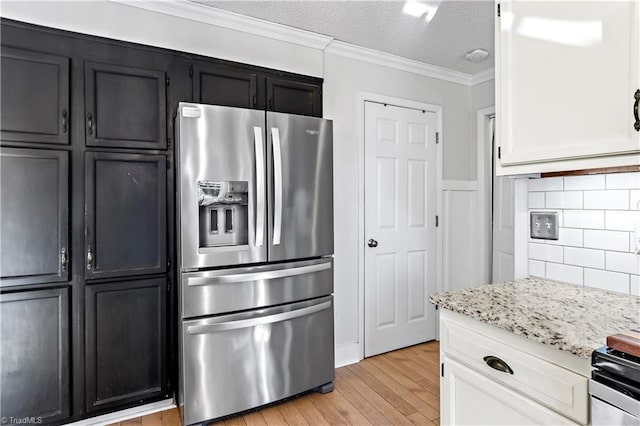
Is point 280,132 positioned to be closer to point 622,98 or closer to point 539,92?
point 539,92

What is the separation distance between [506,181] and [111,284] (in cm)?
326

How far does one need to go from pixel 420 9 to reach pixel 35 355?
305 cm

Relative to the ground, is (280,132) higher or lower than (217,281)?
higher

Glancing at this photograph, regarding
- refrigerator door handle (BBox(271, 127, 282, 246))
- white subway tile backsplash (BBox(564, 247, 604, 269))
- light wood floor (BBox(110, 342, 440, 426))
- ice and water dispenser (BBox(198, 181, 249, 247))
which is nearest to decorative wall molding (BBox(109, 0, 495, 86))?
refrigerator door handle (BBox(271, 127, 282, 246))

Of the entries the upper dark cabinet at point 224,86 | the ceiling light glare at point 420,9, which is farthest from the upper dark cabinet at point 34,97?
the ceiling light glare at point 420,9

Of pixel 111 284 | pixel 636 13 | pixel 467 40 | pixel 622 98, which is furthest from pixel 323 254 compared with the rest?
pixel 467 40

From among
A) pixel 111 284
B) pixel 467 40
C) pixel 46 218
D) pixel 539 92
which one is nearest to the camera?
pixel 539 92

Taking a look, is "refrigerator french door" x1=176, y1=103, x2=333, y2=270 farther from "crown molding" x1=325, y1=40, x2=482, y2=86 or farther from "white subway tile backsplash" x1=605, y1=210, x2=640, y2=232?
"white subway tile backsplash" x1=605, y1=210, x2=640, y2=232

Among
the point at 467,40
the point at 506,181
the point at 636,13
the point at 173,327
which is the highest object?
the point at 467,40

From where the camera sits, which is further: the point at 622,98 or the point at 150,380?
the point at 150,380

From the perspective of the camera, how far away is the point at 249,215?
208 centimetres

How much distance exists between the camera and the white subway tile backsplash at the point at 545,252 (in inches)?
64.7

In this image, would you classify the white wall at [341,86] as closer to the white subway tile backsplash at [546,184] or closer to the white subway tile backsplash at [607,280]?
the white subway tile backsplash at [546,184]

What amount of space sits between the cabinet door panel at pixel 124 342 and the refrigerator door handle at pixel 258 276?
39cm
